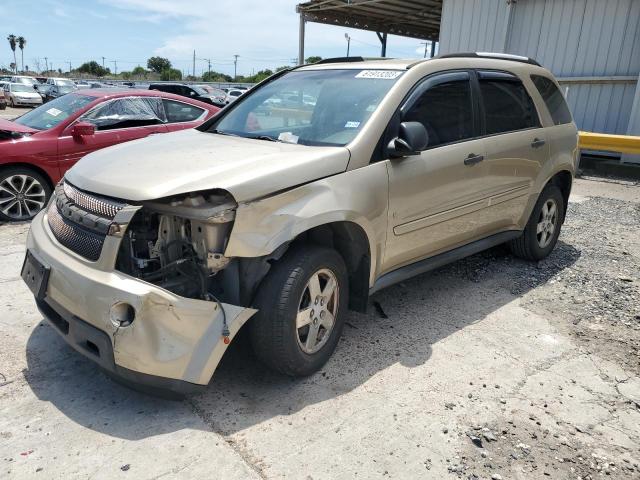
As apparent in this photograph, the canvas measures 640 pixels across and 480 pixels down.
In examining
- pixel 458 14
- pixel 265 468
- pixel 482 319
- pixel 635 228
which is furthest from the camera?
pixel 458 14

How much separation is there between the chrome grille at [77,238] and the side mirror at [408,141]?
1.81 metres

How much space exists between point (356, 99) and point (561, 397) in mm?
2285

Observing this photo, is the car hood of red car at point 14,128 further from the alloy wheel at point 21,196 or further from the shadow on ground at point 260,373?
the shadow on ground at point 260,373

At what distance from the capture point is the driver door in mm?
3532

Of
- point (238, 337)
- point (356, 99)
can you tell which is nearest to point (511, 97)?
point (356, 99)

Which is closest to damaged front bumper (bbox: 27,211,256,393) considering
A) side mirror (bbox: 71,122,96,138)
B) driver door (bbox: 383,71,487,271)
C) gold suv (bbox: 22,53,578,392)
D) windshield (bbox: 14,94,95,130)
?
gold suv (bbox: 22,53,578,392)

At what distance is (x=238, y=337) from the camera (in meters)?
3.52

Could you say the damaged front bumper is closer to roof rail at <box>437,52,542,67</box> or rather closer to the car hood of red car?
roof rail at <box>437,52,542,67</box>

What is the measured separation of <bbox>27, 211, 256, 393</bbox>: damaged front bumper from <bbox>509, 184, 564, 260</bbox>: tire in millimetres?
3391

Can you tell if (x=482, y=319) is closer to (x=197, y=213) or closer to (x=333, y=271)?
(x=333, y=271)

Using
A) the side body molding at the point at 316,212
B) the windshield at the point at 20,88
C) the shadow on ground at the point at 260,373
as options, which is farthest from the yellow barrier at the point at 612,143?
the windshield at the point at 20,88

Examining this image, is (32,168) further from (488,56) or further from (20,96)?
(20,96)

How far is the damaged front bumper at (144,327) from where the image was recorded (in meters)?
2.51

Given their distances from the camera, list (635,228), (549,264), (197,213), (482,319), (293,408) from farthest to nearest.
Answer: (635,228), (549,264), (482,319), (293,408), (197,213)
